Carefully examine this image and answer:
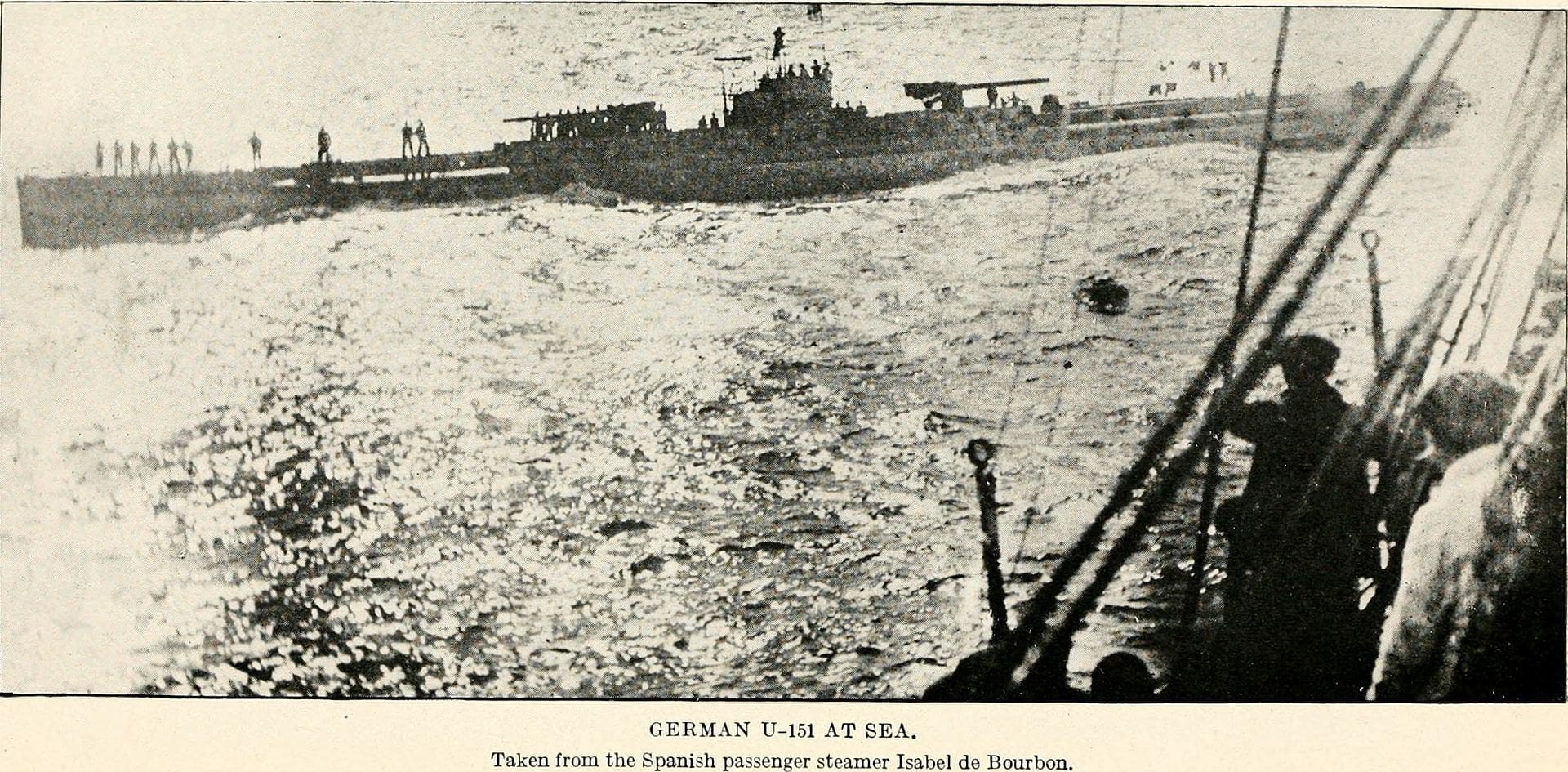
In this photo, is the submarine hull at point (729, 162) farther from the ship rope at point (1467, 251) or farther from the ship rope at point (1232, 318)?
the ship rope at point (1467, 251)

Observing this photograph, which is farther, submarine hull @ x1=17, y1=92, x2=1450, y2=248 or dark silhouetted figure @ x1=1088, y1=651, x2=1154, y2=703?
submarine hull @ x1=17, y1=92, x2=1450, y2=248

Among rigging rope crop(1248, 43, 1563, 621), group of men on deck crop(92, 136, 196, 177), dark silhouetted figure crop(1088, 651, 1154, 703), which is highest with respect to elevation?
group of men on deck crop(92, 136, 196, 177)

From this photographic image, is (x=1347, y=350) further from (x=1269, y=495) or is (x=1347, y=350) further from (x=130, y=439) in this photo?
(x=130, y=439)

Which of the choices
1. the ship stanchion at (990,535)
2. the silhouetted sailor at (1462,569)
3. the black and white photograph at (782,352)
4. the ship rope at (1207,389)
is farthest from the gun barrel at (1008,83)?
the silhouetted sailor at (1462,569)

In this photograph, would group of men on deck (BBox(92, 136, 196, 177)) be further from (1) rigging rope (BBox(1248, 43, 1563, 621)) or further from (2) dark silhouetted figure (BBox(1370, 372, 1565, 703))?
(2) dark silhouetted figure (BBox(1370, 372, 1565, 703))

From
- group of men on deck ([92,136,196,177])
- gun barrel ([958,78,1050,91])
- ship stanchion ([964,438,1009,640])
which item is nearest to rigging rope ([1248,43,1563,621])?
ship stanchion ([964,438,1009,640])

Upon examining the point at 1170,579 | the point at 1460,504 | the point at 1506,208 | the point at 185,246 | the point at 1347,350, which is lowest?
the point at 1170,579

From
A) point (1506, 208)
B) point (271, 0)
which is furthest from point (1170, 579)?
point (271, 0)
